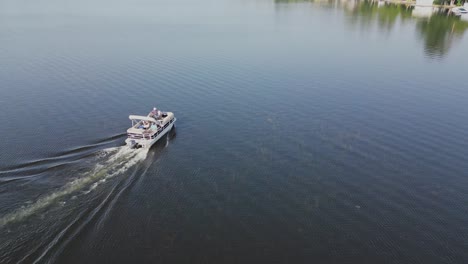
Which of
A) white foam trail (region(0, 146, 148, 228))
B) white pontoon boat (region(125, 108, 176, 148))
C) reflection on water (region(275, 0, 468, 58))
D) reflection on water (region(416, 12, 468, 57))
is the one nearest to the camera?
white foam trail (region(0, 146, 148, 228))

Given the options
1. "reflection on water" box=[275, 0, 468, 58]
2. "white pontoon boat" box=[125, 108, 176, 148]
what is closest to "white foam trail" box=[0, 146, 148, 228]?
"white pontoon boat" box=[125, 108, 176, 148]

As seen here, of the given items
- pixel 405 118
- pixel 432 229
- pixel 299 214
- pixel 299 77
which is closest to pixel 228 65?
pixel 299 77

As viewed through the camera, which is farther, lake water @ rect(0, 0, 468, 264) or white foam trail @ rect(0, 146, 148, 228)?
white foam trail @ rect(0, 146, 148, 228)

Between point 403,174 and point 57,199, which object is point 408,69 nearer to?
point 403,174

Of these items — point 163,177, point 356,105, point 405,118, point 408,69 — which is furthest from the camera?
point 408,69

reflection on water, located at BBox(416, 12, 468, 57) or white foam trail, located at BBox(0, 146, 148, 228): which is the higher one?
white foam trail, located at BBox(0, 146, 148, 228)

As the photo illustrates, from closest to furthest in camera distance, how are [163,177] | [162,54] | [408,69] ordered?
[163,177], [408,69], [162,54]

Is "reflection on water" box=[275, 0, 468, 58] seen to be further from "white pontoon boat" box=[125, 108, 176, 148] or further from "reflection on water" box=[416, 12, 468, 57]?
"white pontoon boat" box=[125, 108, 176, 148]
